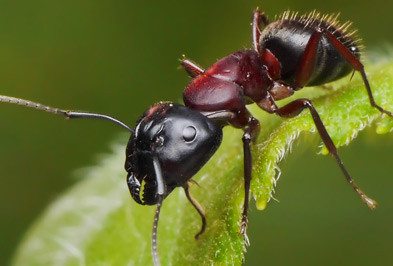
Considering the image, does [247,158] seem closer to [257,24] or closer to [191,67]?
[191,67]

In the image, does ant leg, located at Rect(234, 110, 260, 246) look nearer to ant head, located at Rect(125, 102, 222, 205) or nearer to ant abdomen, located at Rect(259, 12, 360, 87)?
ant head, located at Rect(125, 102, 222, 205)

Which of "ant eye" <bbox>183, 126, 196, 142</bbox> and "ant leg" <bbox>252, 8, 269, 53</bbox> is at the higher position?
"ant leg" <bbox>252, 8, 269, 53</bbox>

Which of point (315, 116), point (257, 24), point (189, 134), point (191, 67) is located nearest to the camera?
point (315, 116)

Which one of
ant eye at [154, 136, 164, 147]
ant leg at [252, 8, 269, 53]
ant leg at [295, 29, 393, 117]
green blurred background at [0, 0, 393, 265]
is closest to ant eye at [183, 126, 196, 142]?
ant eye at [154, 136, 164, 147]

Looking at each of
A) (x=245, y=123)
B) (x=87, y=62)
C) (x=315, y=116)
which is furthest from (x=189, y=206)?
(x=87, y=62)

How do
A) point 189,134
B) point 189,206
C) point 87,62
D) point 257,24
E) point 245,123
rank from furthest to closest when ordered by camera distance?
point 87,62 < point 257,24 < point 245,123 < point 189,206 < point 189,134

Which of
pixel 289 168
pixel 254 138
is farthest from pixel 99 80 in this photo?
pixel 254 138

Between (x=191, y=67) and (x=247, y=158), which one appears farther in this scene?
(x=191, y=67)
